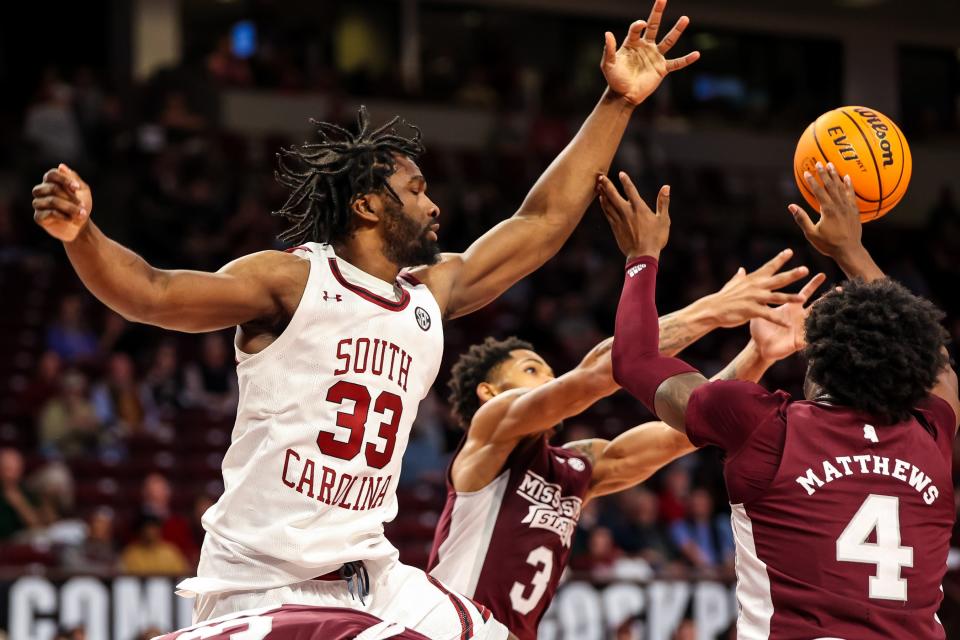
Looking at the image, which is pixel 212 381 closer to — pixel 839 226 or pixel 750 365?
pixel 750 365

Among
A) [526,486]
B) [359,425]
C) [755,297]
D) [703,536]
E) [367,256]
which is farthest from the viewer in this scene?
[703,536]

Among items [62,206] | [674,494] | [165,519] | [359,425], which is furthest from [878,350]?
[674,494]

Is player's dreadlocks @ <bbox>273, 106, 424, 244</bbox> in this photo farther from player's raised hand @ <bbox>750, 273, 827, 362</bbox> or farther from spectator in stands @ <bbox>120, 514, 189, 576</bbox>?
spectator in stands @ <bbox>120, 514, 189, 576</bbox>

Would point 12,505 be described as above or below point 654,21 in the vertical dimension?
below

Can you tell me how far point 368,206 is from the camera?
12.7ft

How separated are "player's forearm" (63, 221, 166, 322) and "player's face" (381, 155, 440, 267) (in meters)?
0.74

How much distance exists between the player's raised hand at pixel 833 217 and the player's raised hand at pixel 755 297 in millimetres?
114

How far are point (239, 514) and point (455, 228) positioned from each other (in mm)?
11298

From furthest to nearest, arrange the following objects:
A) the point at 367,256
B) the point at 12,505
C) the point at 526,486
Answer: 1. the point at 12,505
2. the point at 526,486
3. the point at 367,256

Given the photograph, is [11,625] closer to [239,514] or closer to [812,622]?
[239,514]

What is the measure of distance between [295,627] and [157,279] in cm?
94

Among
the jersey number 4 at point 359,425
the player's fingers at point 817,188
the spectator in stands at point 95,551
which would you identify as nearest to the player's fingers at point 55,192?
the jersey number 4 at point 359,425

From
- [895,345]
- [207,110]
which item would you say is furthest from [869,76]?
[895,345]

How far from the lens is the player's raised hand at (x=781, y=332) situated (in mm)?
4387
